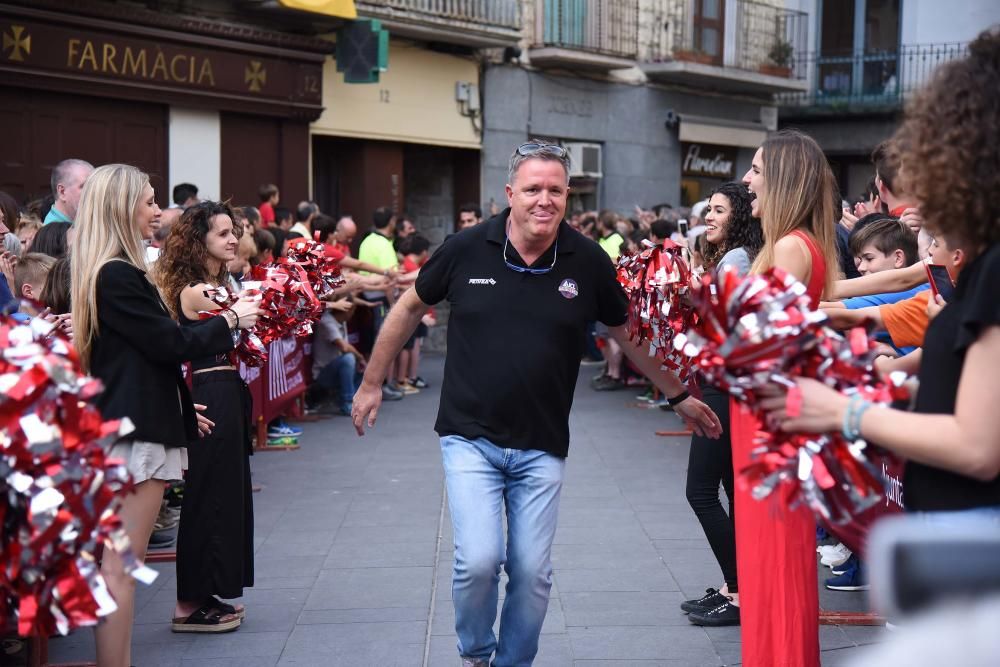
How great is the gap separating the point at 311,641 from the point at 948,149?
13.0 feet

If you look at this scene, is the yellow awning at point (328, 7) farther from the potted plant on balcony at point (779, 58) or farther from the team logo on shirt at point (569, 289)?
the team logo on shirt at point (569, 289)

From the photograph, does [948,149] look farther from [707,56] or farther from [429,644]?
[707,56]

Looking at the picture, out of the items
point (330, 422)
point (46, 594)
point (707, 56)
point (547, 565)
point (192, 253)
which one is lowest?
point (330, 422)

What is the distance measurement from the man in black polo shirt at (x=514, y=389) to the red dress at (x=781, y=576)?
69cm

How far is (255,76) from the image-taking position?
17.1m

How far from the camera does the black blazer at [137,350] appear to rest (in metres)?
4.67

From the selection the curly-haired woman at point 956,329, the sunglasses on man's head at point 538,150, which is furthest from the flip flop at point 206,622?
the curly-haired woman at point 956,329

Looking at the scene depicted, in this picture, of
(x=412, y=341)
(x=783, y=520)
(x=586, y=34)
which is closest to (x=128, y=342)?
(x=783, y=520)

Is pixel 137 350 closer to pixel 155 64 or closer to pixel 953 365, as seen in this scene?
pixel 953 365

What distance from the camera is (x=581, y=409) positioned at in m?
13.8

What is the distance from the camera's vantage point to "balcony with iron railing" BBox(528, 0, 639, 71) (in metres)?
22.2

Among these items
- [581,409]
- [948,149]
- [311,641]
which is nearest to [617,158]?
[581,409]

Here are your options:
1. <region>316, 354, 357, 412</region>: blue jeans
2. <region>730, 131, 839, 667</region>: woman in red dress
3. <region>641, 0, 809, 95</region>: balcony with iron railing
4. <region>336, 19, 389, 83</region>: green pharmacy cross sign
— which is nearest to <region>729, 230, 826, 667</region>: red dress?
<region>730, 131, 839, 667</region>: woman in red dress

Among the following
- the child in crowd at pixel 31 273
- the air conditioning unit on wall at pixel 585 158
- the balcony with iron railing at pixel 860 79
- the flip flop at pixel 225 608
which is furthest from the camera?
the balcony with iron railing at pixel 860 79
